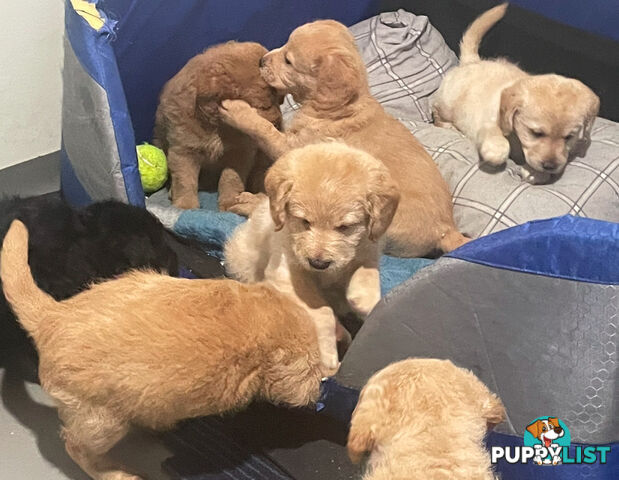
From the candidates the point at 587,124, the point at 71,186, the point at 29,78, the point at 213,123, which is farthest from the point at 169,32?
the point at 587,124

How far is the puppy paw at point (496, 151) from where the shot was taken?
7.88ft

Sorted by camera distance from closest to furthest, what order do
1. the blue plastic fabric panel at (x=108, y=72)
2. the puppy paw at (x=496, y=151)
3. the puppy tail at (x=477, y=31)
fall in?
the blue plastic fabric panel at (x=108, y=72), the puppy paw at (x=496, y=151), the puppy tail at (x=477, y=31)

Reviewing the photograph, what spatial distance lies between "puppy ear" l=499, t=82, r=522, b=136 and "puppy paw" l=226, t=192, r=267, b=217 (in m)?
0.94

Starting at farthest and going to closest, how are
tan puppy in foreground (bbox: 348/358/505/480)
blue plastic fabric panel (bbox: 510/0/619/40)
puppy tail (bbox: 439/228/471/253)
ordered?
blue plastic fabric panel (bbox: 510/0/619/40), puppy tail (bbox: 439/228/471/253), tan puppy in foreground (bbox: 348/358/505/480)

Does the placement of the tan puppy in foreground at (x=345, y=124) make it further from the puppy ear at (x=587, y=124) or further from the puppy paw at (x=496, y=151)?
the puppy ear at (x=587, y=124)

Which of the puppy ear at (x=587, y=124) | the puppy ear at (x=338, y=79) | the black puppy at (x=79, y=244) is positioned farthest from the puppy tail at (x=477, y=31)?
the black puppy at (x=79, y=244)

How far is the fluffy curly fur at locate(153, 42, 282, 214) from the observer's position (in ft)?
7.74

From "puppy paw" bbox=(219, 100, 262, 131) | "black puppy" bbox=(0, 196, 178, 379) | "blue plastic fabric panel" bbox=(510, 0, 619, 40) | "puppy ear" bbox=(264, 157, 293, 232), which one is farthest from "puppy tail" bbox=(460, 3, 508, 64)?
"black puppy" bbox=(0, 196, 178, 379)

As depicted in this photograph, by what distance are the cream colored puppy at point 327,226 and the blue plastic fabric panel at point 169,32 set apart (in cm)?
106

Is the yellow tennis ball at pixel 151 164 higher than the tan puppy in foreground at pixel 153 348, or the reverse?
the tan puppy in foreground at pixel 153 348

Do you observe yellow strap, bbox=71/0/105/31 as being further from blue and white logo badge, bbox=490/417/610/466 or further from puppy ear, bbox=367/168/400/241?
blue and white logo badge, bbox=490/417/610/466

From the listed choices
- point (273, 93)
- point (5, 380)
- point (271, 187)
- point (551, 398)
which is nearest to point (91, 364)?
point (271, 187)

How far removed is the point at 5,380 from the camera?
2164mm

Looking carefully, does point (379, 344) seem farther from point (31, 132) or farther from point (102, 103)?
point (31, 132)
